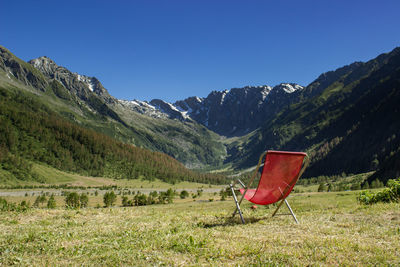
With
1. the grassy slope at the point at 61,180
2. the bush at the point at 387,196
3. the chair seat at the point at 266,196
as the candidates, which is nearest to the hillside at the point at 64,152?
the grassy slope at the point at 61,180

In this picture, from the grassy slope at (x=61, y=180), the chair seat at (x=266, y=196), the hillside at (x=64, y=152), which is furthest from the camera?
the hillside at (x=64, y=152)

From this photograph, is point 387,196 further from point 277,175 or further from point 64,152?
point 64,152

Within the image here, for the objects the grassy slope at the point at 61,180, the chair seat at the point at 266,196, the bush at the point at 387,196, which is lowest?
the grassy slope at the point at 61,180

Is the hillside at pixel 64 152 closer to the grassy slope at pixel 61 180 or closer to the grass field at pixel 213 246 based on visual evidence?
the grassy slope at pixel 61 180

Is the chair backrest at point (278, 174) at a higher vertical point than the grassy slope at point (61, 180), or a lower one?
higher

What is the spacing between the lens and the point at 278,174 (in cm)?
977

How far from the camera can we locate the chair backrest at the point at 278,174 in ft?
31.2

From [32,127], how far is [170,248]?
18167 cm

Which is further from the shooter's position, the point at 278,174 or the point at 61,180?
the point at 61,180

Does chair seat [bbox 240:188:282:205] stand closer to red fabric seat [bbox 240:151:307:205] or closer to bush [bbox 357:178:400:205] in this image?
red fabric seat [bbox 240:151:307:205]

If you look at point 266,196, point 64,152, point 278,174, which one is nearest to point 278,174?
point 278,174

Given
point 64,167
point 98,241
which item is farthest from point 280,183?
point 64,167

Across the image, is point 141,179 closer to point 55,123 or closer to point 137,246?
point 55,123

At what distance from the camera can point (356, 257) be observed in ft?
16.9
